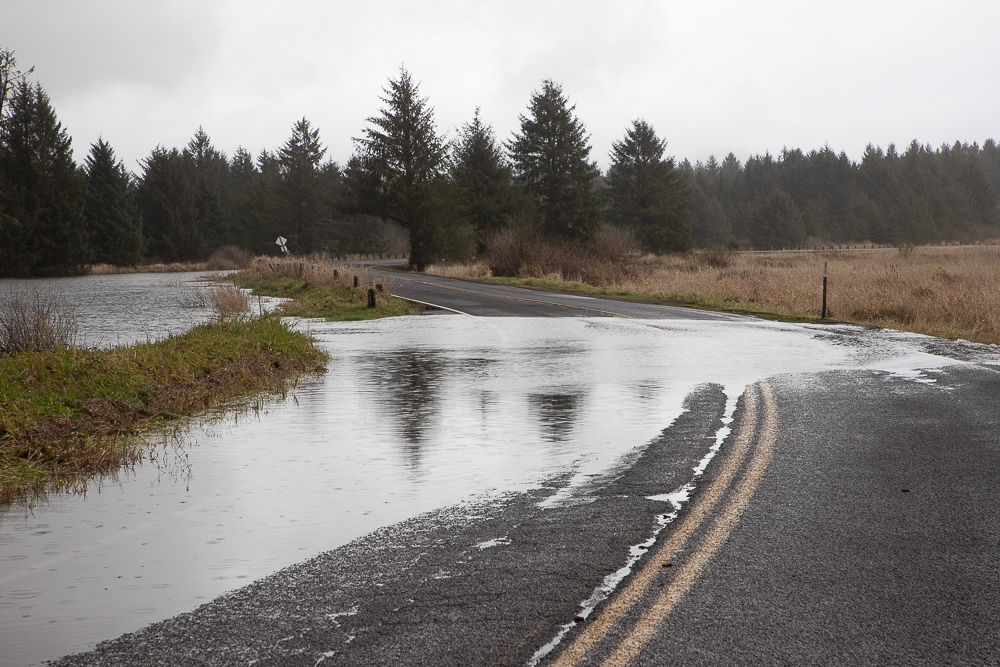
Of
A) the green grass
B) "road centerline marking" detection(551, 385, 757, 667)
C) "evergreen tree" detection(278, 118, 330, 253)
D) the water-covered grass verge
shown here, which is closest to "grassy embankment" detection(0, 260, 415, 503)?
the water-covered grass verge

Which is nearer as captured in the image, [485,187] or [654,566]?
[654,566]

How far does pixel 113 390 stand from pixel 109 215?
78658 mm

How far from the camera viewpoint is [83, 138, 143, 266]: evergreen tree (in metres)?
Result: 79.9

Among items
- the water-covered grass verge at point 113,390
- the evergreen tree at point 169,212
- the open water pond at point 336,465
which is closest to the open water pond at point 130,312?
the water-covered grass verge at point 113,390

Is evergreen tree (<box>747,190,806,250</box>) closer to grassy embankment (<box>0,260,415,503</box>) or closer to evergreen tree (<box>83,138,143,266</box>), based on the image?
evergreen tree (<box>83,138,143,266</box>)

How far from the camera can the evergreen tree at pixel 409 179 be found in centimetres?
6212

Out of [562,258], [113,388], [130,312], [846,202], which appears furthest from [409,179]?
[846,202]

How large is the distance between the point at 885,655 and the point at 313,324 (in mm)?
20888

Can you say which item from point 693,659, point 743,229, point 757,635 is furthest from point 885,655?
point 743,229

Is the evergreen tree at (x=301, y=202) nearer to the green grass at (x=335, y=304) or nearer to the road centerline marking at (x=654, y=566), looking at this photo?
the green grass at (x=335, y=304)

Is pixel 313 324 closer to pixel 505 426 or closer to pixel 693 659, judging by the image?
pixel 505 426

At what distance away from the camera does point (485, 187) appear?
209ft

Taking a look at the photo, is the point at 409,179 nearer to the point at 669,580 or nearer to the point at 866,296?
the point at 866,296

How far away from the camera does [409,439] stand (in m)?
8.21
